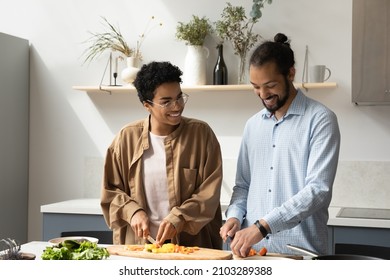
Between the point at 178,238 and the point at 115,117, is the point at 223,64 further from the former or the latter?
the point at 178,238

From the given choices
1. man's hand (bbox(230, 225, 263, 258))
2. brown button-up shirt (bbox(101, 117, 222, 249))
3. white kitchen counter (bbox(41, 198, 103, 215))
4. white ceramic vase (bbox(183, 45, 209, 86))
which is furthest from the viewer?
white ceramic vase (bbox(183, 45, 209, 86))

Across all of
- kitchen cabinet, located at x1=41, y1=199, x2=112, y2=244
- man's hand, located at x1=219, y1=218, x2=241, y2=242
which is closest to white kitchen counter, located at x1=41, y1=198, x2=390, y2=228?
kitchen cabinet, located at x1=41, y1=199, x2=112, y2=244

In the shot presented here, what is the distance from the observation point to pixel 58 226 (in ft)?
13.3

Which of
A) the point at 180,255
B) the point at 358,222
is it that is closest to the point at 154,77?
the point at 180,255

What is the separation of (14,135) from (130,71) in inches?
40.7

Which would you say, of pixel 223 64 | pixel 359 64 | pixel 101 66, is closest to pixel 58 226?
pixel 101 66

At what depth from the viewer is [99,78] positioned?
15.2 ft

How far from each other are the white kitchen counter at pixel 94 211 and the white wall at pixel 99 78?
38 centimetres

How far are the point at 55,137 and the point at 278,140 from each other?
9.13ft

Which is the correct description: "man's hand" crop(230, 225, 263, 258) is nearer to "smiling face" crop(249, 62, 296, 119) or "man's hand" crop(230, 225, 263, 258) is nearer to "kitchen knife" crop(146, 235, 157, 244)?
"kitchen knife" crop(146, 235, 157, 244)

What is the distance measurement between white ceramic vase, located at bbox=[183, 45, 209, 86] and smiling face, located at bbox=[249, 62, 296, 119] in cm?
197

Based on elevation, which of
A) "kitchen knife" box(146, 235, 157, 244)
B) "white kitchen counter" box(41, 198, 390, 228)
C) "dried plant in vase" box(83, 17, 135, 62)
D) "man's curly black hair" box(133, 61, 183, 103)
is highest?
"dried plant in vase" box(83, 17, 135, 62)

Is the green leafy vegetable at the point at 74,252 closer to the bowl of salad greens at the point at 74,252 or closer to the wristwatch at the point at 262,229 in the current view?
the bowl of salad greens at the point at 74,252

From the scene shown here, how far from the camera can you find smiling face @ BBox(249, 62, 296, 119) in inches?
88.0
